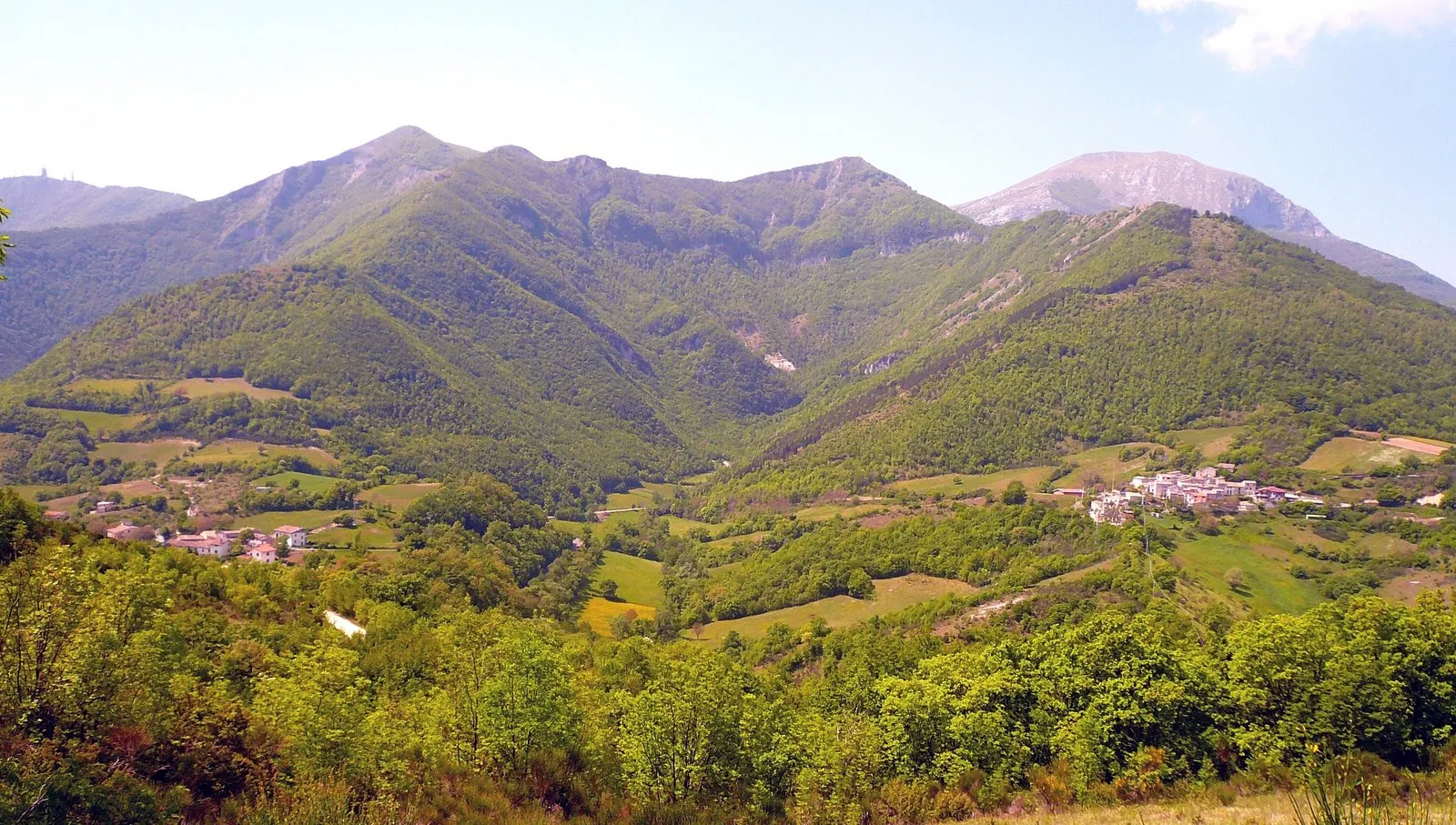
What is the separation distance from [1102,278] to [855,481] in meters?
91.7

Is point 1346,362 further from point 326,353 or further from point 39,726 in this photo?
point 326,353

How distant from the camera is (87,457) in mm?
129250

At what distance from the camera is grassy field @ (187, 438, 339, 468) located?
136000 mm

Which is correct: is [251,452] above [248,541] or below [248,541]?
above

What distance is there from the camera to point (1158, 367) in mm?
147500

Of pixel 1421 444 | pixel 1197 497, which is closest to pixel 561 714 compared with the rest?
pixel 1197 497

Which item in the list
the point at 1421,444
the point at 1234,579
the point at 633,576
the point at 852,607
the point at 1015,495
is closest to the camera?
the point at 1234,579

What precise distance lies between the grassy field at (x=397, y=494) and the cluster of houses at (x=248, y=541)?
18.2m

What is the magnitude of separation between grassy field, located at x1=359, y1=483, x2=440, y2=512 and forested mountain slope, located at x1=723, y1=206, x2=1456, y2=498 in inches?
2748

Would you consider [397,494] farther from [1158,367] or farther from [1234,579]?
[1158,367]

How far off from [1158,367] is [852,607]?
320 ft

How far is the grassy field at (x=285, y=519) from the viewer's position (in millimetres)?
106812

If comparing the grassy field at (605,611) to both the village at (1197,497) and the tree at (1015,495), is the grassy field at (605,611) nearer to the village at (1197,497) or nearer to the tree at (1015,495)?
the tree at (1015,495)

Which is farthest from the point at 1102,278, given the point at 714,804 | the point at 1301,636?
the point at 714,804
